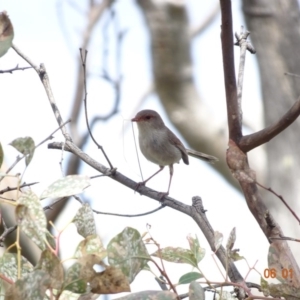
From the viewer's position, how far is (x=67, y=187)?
2.59 feet

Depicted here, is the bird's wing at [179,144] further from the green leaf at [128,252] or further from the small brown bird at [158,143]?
the green leaf at [128,252]

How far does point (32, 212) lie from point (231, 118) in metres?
0.47

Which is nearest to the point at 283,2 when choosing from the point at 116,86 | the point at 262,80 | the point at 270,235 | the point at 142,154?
the point at 262,80

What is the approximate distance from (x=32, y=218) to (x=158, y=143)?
7.37 ft

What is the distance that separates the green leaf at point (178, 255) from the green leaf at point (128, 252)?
0.27ft

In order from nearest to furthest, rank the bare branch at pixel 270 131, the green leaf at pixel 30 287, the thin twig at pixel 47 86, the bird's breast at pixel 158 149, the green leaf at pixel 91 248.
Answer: the green leaf at pixel 30 287
the green leaf at pixel 91 248
the bare branch at pixel 270 131
the thin twig at pixel 47 86
the bird's breast at pixel 158 149

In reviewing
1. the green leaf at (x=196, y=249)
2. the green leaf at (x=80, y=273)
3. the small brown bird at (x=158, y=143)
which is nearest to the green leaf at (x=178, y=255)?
the green leaf at (x=196, y=249)

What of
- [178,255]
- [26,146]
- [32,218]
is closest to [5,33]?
[26,146]

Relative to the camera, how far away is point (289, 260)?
910mm

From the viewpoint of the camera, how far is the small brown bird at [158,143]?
2.94 metres

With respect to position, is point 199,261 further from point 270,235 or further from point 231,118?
point 231,118

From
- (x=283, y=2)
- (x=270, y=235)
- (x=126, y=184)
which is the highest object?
(x=283, y=2)

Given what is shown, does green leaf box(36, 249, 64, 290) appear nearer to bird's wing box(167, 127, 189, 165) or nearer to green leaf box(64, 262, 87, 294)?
green leaf box(64, 262, 87, 294)

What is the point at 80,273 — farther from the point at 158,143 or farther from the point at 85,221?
the point at 158,143
